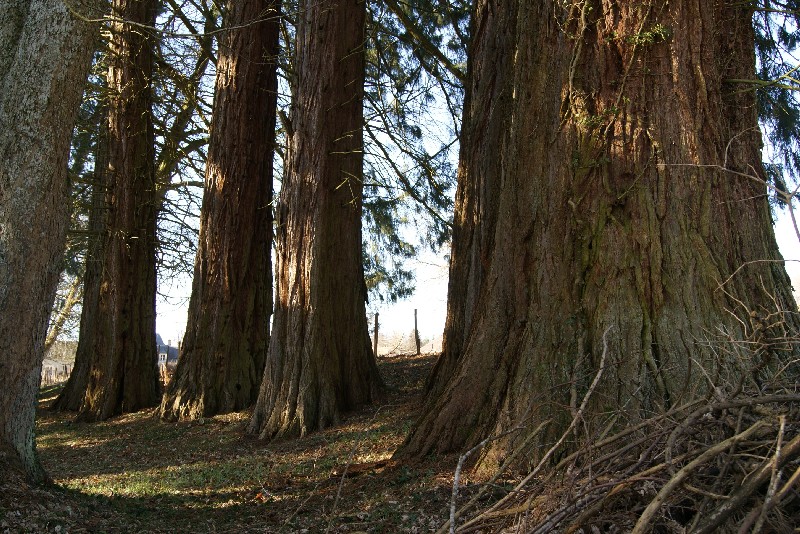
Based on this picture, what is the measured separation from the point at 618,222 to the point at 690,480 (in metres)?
2.56

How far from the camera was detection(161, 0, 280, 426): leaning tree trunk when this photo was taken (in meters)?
10.8

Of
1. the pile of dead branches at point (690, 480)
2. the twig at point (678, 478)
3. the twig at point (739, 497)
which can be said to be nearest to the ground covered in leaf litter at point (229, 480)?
the pile of dead branches at point (690, 480)

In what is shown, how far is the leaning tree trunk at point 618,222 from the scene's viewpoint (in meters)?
4.79

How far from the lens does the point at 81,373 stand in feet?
45.5

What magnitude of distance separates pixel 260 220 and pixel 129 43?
3.60 meters

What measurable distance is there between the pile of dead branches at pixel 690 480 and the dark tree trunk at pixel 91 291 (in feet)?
38.6

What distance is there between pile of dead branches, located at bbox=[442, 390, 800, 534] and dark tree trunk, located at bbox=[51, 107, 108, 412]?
11772mm

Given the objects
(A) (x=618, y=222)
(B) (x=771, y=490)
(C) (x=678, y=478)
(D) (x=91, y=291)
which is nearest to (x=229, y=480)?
(A) (x=618, y=222)

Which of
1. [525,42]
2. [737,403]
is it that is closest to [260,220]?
[525,42]

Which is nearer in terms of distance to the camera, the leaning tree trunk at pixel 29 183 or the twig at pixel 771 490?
the twig at pixel 771 490

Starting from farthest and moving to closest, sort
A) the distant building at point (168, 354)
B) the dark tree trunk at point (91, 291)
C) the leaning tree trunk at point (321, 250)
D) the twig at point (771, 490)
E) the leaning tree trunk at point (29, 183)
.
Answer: the distant building at point (168, 354) → the dark tree trunk at point (91, 291) → the leaning tree trunk at point (321, 250) → the leaning tree trunk at point (29, 183) → the twig at point (771, 490)

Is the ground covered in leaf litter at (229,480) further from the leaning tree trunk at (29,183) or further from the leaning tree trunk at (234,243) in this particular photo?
the leaning tree trunk at (234,243)

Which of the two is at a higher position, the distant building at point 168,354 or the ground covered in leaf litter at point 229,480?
the distant building at point 168,354

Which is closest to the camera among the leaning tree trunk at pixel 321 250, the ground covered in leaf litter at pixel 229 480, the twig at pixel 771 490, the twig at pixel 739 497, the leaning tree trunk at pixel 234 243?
the twig at pixel 771 490
